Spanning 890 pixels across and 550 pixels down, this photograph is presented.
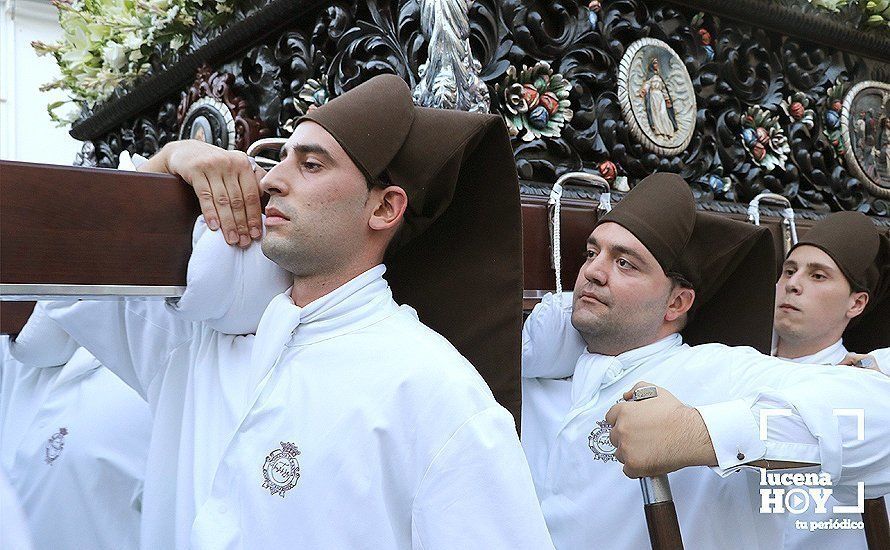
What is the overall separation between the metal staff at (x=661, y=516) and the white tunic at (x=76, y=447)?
1.01 meters

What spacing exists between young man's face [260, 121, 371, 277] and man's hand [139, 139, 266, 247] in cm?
3

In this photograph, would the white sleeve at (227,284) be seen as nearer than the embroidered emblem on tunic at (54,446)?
Yes

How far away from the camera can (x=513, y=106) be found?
2.16 metres

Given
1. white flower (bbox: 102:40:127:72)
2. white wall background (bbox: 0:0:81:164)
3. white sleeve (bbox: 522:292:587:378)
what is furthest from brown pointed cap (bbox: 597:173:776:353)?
white wall background (bbox: 0:0:81:164)

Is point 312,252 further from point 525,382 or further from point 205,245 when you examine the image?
point 525,382

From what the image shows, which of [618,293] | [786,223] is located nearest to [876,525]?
[618,293]

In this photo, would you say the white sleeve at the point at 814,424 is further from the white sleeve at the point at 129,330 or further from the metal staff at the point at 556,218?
the white sleeve at the point at 129,330

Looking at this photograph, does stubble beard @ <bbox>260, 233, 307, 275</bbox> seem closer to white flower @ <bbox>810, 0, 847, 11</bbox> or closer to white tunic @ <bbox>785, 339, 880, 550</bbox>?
white tunic @ <bbox>785, 339, 880, 550</bbox>

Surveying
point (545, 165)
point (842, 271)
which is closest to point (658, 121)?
point (545, 165)

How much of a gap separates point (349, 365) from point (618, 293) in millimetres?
876

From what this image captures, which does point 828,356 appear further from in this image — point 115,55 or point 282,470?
point 115,55

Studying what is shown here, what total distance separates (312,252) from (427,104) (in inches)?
20.7

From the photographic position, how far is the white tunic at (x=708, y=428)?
6.21ft

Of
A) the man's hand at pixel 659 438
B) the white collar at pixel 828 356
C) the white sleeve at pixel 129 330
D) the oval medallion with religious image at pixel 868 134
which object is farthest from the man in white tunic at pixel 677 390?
the oval medallion with religious image at pixel 868 134
